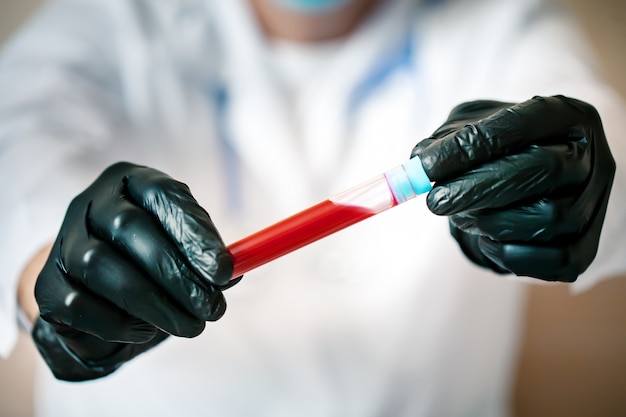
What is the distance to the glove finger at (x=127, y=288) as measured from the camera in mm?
313

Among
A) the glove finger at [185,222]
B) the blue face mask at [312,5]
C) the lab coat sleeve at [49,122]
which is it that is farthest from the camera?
the blue face mask at [312,5]

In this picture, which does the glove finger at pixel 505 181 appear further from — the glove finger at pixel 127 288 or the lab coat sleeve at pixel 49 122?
the lab coat sleeve at pixel 49 122

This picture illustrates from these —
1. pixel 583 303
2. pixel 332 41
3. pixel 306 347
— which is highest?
pixel 332 41

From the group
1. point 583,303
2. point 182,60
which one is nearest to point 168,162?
point 182,60

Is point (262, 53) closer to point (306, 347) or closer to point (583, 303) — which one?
point (306, 347)

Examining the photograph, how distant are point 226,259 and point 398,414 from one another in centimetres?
33

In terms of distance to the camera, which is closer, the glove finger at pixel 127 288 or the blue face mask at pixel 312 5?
the glove finger at pixel 127 288

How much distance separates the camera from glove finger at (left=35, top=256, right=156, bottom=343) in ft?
1.09

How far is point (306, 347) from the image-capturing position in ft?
1.76

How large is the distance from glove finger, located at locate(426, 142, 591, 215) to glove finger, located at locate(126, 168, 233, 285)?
122mm

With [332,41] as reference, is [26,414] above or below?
below

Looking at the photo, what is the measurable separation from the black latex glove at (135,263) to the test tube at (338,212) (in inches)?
0.9

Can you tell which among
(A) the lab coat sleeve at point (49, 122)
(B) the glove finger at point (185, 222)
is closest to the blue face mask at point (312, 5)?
(A) the lab coat sleeve at point (49, 122)

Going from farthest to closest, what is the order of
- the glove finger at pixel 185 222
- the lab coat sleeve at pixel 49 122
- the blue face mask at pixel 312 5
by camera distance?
1. the blue face mask at pixel 312 5
2. the lab coat sleeve at pixel 49 122
3. the glove finger at pixel 185 222
